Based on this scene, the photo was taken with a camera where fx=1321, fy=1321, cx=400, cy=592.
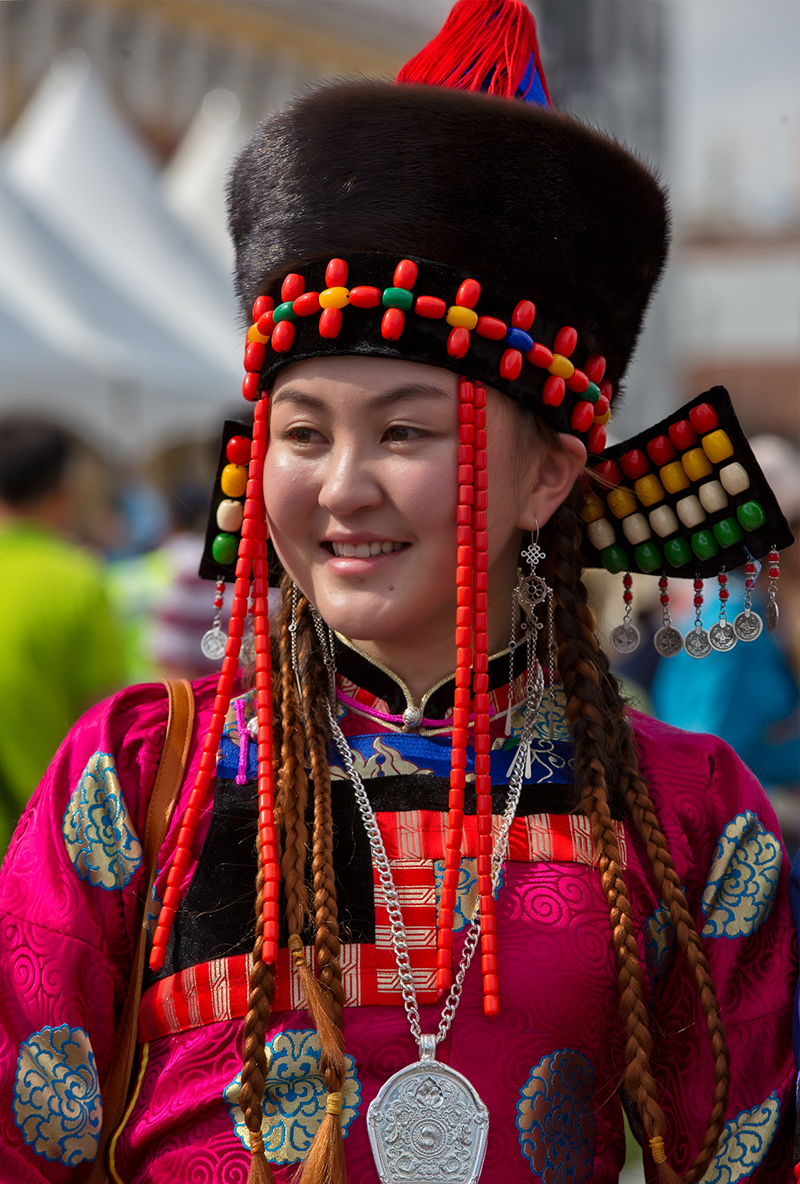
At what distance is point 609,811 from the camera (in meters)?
1.56

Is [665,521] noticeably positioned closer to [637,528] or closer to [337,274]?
[637,528]

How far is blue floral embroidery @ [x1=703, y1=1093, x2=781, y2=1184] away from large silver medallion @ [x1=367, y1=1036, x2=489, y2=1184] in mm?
293

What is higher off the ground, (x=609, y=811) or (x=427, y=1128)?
(x=609, y=811)

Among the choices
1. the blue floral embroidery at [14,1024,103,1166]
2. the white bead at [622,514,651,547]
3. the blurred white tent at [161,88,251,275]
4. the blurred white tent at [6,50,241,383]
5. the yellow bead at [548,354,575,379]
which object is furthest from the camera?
the blurred white tent at [161,88,251,275]

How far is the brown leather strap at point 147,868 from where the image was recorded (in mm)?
1487

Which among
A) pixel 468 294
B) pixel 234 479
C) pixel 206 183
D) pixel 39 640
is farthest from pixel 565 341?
pixel 206 183

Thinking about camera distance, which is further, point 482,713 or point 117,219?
point 117,219

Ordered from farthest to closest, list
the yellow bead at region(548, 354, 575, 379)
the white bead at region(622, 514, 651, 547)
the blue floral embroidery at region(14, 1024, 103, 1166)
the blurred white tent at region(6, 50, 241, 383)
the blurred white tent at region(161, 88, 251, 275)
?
the blurred white tent at region(161, 88, 251, 275)
the blurred white tent at region(6, 50, 241, 383)
the white bead at region(622, 514, 651, 547)
the yellow bead at region(548, 354, 575, 379)
the blue floral embroidery at region(14, 1024, 103, 1166)

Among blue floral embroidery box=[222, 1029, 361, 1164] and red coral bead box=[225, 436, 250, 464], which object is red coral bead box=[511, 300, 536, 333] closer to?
red coral bead box=[225, 436, 250, 464]

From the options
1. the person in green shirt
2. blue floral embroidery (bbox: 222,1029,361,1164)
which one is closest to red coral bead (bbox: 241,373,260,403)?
blue floral embroidery (bbox: 222,1029,361,1164)

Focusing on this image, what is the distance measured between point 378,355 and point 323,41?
18538 millimetres

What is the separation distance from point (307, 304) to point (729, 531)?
613 mm

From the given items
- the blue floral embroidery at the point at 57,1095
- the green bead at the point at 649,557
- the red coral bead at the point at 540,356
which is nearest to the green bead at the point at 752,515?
the green bead at the point at 649,557

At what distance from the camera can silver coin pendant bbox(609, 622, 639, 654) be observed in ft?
5.73
